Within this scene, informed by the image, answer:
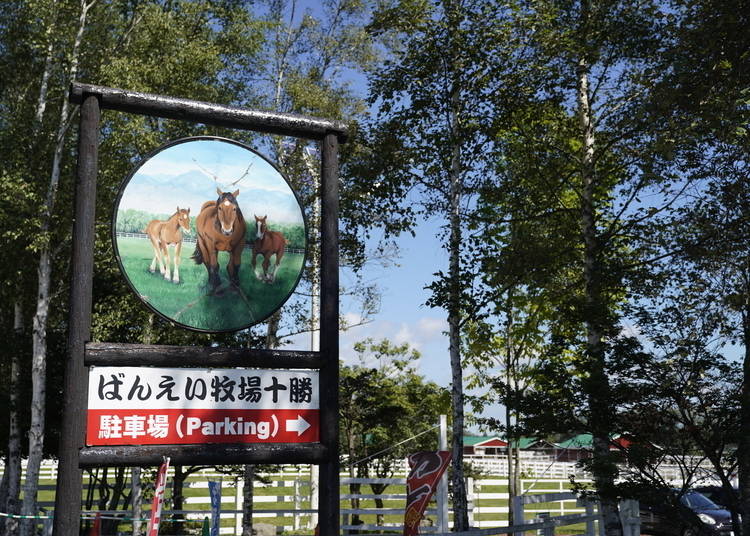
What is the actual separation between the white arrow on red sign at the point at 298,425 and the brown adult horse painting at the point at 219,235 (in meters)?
1.15

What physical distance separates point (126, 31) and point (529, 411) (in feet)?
46.7

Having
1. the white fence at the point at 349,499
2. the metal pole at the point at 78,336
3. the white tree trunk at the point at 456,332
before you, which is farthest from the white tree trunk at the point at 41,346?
the metal pole at the point at 78,336

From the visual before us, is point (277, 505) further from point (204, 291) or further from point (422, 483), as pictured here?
point (204, 291)

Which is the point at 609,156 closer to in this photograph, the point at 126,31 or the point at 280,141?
the point at 280,141

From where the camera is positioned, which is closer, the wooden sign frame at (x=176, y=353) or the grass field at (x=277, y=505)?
the wooden sign frame at (x=176, y=353)

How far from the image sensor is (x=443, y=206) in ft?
52.0

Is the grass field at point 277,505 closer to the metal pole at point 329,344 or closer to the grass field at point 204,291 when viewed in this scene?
the metal pole at point 329,344

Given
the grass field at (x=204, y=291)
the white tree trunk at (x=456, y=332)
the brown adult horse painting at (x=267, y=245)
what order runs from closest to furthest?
the grass field at (x=204, y=291) → the brown adult horse painting at (x=267, y=245) → the white tree trunk at (x=456, y=332)

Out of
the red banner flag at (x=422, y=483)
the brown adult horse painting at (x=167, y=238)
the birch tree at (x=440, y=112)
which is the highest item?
the birch tree at (x=440, y=112)

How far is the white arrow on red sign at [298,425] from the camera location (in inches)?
240

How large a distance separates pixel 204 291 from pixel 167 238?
488 mm

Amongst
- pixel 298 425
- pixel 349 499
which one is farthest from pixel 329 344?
pixel 349 499

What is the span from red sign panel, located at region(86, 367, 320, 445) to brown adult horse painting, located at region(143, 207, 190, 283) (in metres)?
0.81

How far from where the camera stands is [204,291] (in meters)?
6.21
